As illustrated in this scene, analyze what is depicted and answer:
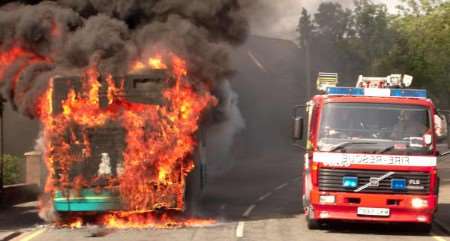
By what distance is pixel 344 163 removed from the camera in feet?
43.4

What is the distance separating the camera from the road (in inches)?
529

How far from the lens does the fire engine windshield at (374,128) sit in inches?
522

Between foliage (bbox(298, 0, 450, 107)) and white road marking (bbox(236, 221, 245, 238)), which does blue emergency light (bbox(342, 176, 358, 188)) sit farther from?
foliage (bbox(298, 0, 450, 107))

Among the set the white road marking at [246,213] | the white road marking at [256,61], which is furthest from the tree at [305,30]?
the white road marking at [246,213]

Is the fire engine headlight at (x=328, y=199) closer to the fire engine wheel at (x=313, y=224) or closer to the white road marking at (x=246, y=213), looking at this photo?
the fire engine wheel at (x=313, y=224)

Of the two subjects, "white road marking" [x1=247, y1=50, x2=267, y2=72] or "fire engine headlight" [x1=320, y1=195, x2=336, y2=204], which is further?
"white road marking" [x1=247, y1=50, x2=267, y2=72]

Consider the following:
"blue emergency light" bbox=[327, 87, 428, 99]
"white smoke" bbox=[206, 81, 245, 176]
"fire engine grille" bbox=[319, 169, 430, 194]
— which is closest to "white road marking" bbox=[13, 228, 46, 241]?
"fire engine grille" bbox=[319, 169, 430, 194]

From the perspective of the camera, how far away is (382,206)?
13.2 metres

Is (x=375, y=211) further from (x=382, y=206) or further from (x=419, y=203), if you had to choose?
(x=419, y=203)

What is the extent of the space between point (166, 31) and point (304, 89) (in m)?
37.7

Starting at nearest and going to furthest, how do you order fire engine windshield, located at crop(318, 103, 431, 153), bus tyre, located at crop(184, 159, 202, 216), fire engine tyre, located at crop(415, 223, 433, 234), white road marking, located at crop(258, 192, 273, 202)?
1. fire engine windshield, located at crop(318, 103, 431, 153)
2. fire engine tyre, located at crop(415, 223, 433, 234)
3. bus tyre, located at crop(184, 159, 202, 216)
4. white road marking, located at crop(258, 192, 273, 202)

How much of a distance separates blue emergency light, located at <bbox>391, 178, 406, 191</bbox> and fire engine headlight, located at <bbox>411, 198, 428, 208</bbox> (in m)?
0.28

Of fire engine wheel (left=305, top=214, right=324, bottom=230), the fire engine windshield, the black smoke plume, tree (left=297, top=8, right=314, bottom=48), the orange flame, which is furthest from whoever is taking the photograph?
tree (left=297, top=8, right=314, bottom=48)

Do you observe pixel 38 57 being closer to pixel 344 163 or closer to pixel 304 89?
pixel 344 163
